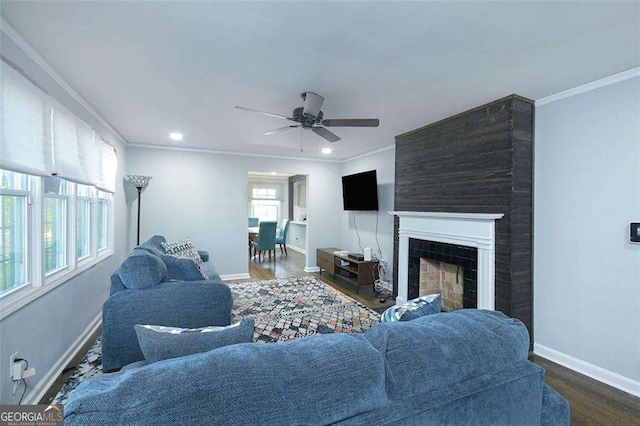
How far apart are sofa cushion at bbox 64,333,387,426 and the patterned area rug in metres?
2.08

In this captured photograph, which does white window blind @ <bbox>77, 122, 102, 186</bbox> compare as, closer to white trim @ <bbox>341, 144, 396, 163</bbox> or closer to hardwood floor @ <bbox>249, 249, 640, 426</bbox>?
white trim @ <bbox>341, 144, 396, 163</bbox>

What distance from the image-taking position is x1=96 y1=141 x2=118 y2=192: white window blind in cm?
328

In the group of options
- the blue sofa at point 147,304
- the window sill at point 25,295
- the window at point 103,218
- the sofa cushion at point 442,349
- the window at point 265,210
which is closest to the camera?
the sofa cushion at point 442,349

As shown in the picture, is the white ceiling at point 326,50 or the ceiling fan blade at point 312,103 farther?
the ceiling fan blade at point 312,103

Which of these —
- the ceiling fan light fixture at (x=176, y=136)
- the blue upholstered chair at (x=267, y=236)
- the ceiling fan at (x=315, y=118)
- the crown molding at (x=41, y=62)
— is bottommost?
the blue upholstered chair at (x=267, y=236)

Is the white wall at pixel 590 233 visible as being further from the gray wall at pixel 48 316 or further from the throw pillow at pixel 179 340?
the gray wall at pixel 48 316

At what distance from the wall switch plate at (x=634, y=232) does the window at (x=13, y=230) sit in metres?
4.29

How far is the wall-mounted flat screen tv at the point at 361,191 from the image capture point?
4.96m

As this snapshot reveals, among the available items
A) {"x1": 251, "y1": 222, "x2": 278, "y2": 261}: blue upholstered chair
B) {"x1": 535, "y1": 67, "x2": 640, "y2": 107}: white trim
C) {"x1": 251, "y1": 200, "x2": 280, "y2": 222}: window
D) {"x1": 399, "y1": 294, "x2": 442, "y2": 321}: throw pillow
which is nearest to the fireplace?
{"x1": 535, "y1": 67, "x2": 640, "y2": 107}: white trim

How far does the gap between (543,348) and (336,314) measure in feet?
6.93

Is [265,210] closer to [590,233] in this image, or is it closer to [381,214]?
[381,214]

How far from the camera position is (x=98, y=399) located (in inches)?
26.0

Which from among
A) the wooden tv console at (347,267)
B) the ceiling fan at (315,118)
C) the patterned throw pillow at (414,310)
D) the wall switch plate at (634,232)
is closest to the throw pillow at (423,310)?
the patterned throw pillow at (414,310)

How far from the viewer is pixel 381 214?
5.04m
